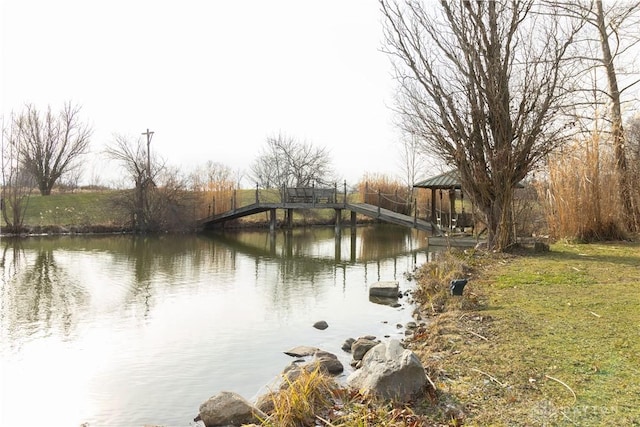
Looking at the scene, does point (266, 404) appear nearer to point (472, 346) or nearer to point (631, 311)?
point (472, 346)

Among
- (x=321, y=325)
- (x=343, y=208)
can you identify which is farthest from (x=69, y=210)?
(x=321, y=325)

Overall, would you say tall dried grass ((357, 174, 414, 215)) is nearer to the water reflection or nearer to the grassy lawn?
the water reflection

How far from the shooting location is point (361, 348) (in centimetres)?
620

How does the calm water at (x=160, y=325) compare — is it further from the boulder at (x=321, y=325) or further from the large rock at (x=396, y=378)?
the large rock at (x=396, y=378)

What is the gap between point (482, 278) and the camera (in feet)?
30.3

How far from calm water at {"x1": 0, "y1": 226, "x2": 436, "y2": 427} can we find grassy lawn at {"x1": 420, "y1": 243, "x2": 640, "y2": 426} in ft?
5.14

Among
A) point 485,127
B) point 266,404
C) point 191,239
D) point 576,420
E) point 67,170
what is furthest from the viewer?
point 67,170

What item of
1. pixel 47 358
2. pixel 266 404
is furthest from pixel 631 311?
pixel 47 358

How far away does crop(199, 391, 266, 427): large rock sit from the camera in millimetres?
4371

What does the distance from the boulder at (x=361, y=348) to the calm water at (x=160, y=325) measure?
0.69 feet

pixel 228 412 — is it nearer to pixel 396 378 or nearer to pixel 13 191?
pixel 396 378

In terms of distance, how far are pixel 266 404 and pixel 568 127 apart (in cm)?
1092

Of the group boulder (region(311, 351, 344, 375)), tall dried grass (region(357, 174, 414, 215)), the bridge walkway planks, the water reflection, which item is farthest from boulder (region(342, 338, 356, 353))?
tall dried grass (region(357, 174, 414, 215))

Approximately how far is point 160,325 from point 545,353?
5743 millimetres
